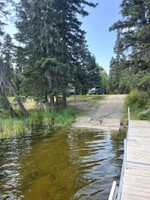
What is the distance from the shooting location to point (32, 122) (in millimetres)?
10391

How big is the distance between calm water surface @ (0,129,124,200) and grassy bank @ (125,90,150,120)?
367 cm

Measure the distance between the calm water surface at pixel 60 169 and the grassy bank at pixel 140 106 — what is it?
3.67 meters

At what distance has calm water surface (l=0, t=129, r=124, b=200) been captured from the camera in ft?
9.96

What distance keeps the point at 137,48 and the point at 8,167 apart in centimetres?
995

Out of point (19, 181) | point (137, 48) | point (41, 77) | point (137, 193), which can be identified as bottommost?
point (19, 181)

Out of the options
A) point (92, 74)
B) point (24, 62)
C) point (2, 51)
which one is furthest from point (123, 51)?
point (92, 74)

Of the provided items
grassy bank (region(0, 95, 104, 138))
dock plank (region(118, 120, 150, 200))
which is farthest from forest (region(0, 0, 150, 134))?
dock plank (region(118, 120, 150, 200))

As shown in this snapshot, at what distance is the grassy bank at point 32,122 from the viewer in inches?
325

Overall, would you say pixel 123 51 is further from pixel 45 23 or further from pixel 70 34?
pixel 45 23

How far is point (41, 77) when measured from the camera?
11156 millimetres

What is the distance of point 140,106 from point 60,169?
31.6ft

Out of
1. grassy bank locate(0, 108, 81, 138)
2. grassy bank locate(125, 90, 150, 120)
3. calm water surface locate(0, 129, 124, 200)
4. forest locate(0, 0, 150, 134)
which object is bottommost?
calm water surface locate(0, 129, 124, 200)

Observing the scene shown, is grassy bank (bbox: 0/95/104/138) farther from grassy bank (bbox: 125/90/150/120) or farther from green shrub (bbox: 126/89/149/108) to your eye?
green shrub (bbox: 126/89/149/108)

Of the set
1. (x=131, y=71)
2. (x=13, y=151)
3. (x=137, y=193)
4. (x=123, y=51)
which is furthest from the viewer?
(x=123, y=51)
